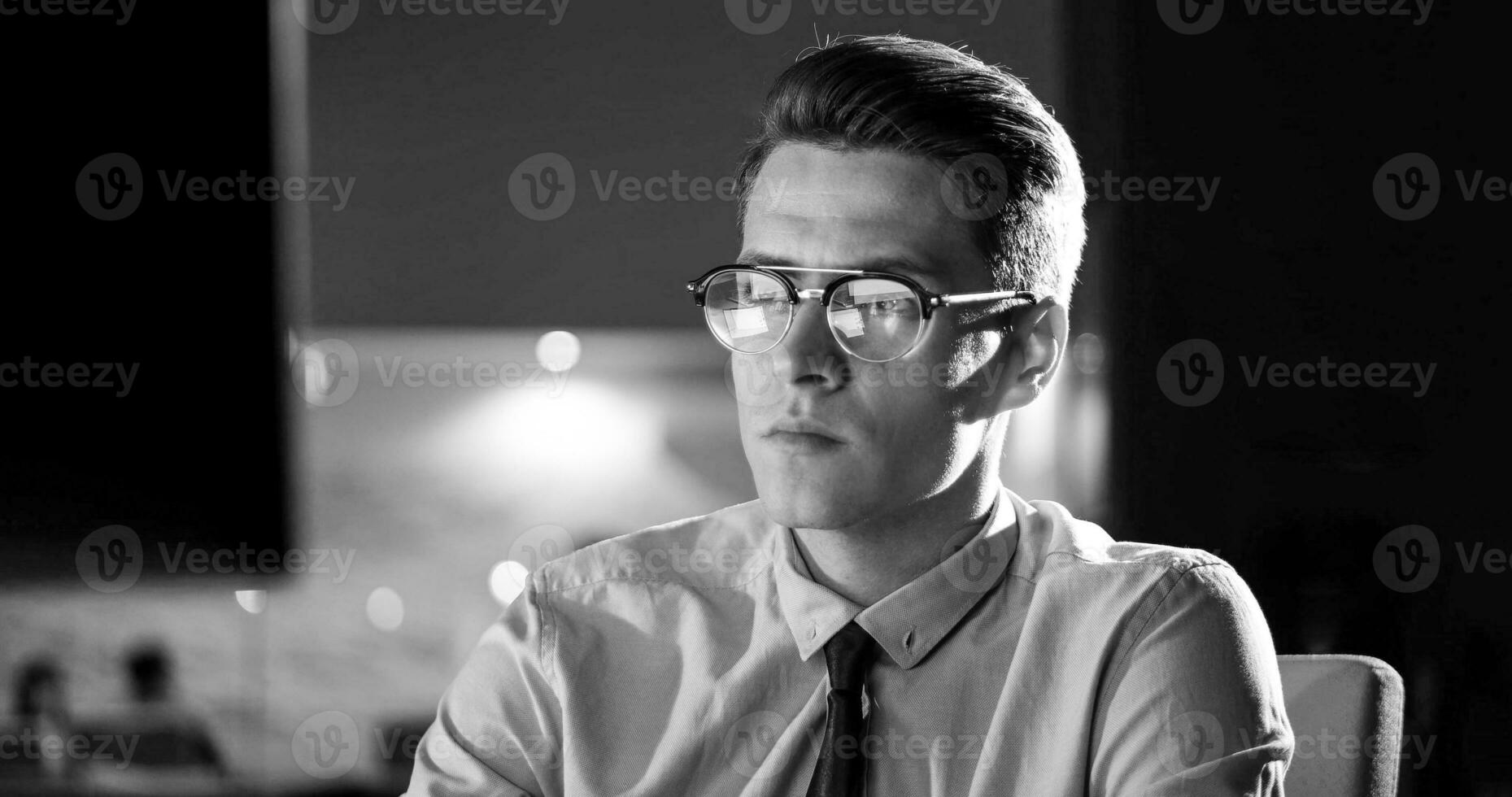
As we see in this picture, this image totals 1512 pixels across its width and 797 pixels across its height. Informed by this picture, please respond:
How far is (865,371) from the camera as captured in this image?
4.24ft

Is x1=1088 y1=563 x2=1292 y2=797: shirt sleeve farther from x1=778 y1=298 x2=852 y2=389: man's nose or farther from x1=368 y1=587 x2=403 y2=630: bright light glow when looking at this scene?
x1=368 y1=587 x2=403 y2=630: bright light glow

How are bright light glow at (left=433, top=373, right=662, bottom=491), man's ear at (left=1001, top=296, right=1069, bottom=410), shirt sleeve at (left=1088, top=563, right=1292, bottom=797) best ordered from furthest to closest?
1. bright light glow at (left=433, top=373, right=662, bottom=491)
2. man's ear at (left=1001, top=296, right=1069, bottom=410)
3. shirt sleeve at (left=1088, top=563, right=1292, bottom=797)

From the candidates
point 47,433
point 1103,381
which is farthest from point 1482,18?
point 47,433

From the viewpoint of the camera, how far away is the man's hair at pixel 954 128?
1395 mm

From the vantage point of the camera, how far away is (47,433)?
10.6 ft

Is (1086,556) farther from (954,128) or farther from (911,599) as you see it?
(954,128)

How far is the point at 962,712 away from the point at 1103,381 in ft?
5.99

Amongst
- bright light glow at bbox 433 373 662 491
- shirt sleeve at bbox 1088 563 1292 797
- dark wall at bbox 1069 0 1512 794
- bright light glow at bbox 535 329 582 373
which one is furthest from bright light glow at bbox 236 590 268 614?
shirt sleeve at bbox 1088 563 1292 797

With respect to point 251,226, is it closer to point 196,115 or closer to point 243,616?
point 196,115

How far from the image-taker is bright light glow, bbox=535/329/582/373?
132 inches

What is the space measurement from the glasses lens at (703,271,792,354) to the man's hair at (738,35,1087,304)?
21cm

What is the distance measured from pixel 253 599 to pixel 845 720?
252cm

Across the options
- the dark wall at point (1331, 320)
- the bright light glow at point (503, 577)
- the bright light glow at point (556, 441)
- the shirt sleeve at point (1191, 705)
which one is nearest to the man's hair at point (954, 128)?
the shirt sleeve at point (1191, 705)

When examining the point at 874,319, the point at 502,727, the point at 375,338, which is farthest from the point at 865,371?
the point at 375,338
